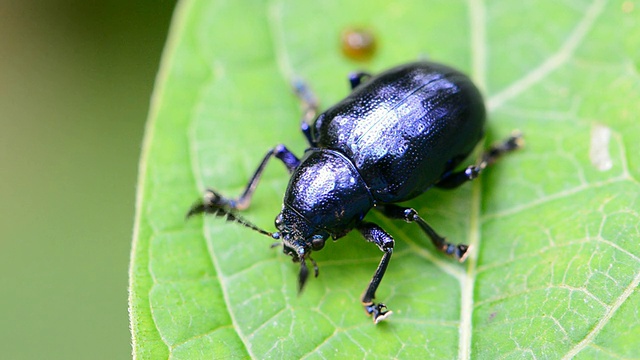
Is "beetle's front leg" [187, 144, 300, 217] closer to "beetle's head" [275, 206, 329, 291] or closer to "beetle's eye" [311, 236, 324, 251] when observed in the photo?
"beetle's head" [275, 206, 329, 291]

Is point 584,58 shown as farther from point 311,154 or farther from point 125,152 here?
point 125,152

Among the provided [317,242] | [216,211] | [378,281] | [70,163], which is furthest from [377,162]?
[70,163]

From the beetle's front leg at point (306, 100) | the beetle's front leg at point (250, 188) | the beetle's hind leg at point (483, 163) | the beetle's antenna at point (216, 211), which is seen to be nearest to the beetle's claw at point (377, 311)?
the beetle's antenna at point (216, 211)

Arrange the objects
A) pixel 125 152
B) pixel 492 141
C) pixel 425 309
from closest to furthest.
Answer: pixel 425 309, pixel 492 141, pixel 125 152

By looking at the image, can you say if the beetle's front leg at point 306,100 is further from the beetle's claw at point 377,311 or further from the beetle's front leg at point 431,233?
the beetle's claw at point 377,311

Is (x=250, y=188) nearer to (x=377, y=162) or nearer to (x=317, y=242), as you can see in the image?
(x=317, y=242)

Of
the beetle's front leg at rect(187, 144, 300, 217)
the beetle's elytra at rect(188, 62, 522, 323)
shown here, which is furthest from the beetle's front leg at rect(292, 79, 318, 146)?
the beetle's front leg at rect(187, 144, 300, 217)

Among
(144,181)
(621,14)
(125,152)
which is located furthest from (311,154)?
(621,14)
